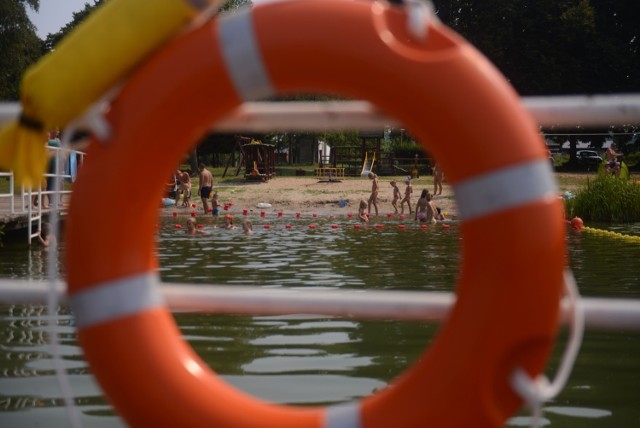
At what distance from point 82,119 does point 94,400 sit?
5.86ft

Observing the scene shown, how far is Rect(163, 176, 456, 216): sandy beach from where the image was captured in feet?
62.0

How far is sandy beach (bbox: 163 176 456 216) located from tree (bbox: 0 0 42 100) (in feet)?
32.9

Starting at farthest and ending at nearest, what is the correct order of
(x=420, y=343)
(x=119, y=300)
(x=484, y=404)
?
(x=420, y=343) < (x=119, y=300) < (x=484, y=404)

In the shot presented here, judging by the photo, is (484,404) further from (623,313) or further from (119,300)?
(119,300)

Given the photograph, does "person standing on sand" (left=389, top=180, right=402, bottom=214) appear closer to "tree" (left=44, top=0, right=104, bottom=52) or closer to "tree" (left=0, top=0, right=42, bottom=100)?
"tree" (left=0, top=0, right=42, bottom=100)

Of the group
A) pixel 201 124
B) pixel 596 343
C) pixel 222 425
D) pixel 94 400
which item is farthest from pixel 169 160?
pixel 596 343

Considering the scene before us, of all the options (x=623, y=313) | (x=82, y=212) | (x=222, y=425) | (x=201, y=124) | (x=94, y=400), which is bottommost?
(x=94, y=400)

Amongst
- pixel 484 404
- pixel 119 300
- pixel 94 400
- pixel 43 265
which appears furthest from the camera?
pixel 43 265

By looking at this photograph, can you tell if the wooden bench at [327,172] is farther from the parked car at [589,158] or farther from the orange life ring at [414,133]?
the orange life ring at [414,133]

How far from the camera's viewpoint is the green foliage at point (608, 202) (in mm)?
13789

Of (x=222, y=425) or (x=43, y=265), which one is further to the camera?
(x=43, y=265)

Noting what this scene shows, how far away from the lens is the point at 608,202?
13852mm

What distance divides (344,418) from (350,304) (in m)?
0.31

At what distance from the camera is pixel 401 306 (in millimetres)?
1860
